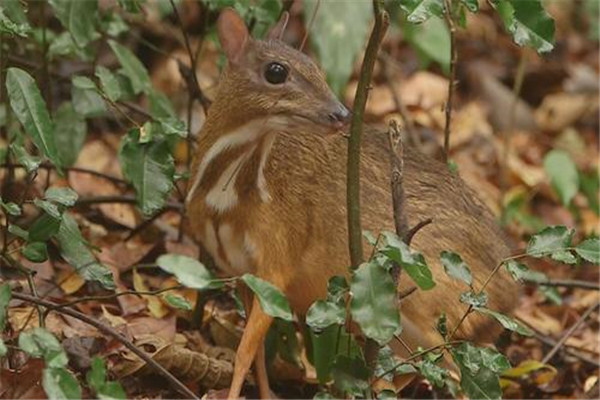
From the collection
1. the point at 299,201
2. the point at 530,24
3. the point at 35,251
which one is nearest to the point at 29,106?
the point at 35,251

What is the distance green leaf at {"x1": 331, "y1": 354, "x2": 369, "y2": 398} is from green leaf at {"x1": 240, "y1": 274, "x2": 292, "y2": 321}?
40 centimetres

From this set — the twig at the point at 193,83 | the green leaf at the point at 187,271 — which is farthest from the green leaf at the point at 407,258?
the twig at the point at 193,83

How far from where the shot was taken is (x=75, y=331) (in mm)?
4977

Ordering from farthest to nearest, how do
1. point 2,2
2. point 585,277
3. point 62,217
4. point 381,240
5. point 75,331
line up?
point 585,277 < point 75,331 < point 2,2 < point 62,217 < point 381,240

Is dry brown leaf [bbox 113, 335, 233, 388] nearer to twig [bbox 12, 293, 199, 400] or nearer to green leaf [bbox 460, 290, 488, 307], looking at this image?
twig [bbox 12, 293, 199, 400]

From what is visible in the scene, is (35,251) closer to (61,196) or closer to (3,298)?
(61,196)

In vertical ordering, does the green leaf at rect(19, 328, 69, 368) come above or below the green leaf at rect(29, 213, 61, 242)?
above

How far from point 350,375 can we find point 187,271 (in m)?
0.68

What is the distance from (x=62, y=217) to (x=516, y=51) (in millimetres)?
6527

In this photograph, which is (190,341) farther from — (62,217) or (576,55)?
(576,55)

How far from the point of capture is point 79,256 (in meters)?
4.49

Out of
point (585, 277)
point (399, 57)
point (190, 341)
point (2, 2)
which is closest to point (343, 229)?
point (190, 341)

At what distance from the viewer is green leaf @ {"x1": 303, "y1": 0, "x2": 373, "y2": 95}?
623 centimetres

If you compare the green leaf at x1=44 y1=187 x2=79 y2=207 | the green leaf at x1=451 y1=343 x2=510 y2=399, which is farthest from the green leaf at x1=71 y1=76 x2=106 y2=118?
the green leaf at x1=451 y1=343 x2=510 y2=399
